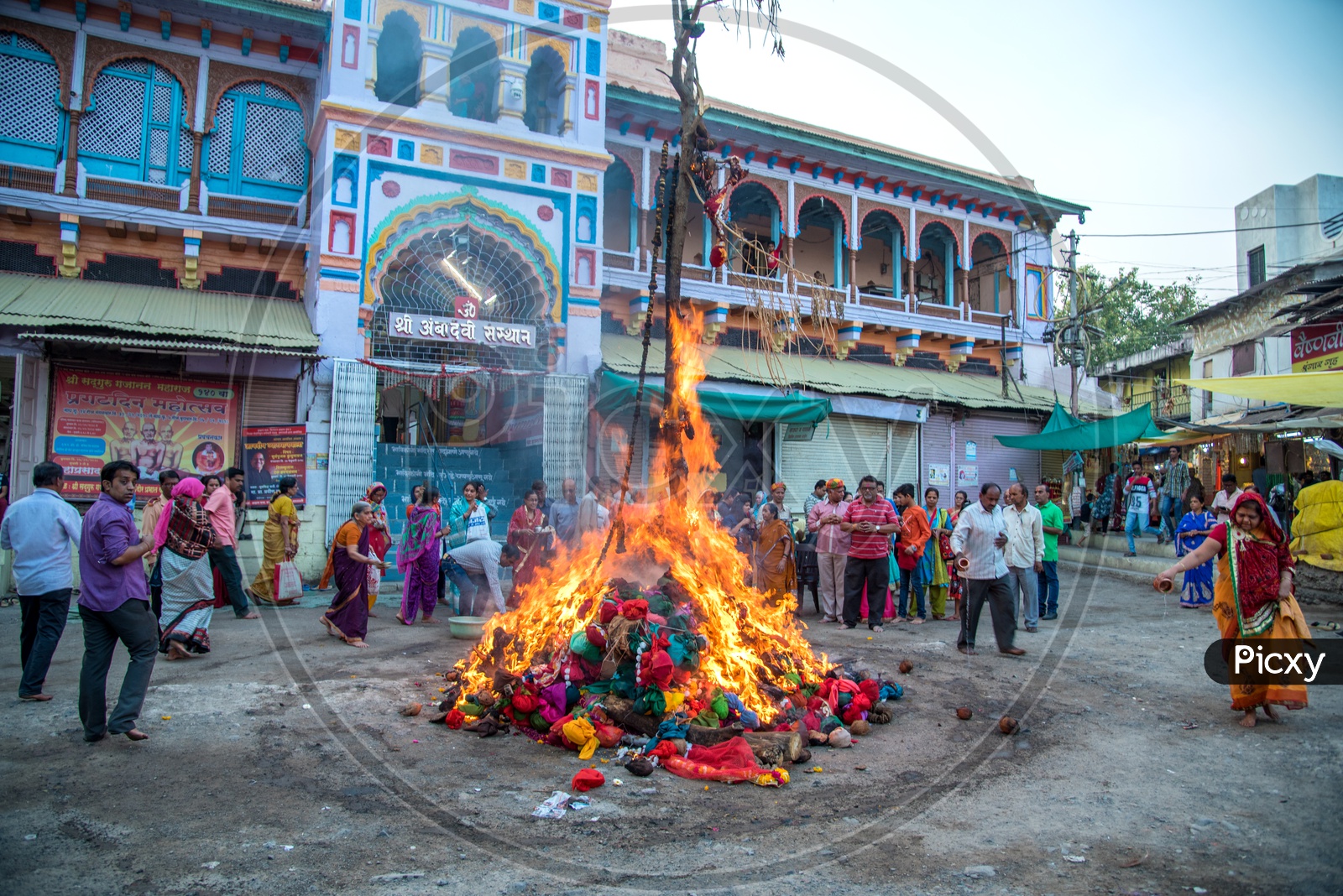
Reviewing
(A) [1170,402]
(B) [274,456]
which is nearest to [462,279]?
(B) [274,456]

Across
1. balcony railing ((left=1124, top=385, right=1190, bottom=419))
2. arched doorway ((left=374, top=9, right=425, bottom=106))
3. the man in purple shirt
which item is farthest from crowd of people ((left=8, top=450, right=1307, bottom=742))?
balcony railing ((left=1124, top=385, right=1190, bottom=419))

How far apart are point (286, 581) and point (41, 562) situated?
186 inches

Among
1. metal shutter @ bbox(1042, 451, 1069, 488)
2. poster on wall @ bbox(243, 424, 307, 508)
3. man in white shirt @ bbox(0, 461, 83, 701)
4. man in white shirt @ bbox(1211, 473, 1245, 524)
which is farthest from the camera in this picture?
metal shutter @ bbox(1042, 451, 1069, 488)

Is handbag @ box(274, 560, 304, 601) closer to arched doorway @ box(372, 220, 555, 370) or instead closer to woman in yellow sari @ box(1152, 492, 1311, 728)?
arched doorway @ box(372, 220, 555, 370)

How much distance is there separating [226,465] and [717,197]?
9835 millimetres

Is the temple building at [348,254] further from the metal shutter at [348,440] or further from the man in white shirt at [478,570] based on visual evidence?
the man in white shirt at [478,570]

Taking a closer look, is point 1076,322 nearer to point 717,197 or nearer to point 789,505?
point 789,505

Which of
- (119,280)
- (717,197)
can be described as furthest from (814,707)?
(119,280)

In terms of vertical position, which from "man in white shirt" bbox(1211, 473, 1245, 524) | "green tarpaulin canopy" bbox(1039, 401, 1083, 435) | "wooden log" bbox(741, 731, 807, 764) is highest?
"green tarpaulin canopy" bbox(1039, 401, 1083, 435)

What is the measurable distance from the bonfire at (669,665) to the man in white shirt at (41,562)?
113 inches

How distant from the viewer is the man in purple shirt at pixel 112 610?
5.06 meters

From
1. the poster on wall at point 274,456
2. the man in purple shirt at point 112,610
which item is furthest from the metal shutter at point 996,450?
the man in purple shirt at point 112,610

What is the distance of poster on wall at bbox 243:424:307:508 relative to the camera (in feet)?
40.1

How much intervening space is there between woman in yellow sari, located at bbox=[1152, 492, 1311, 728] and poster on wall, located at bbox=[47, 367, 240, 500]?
1202cm
